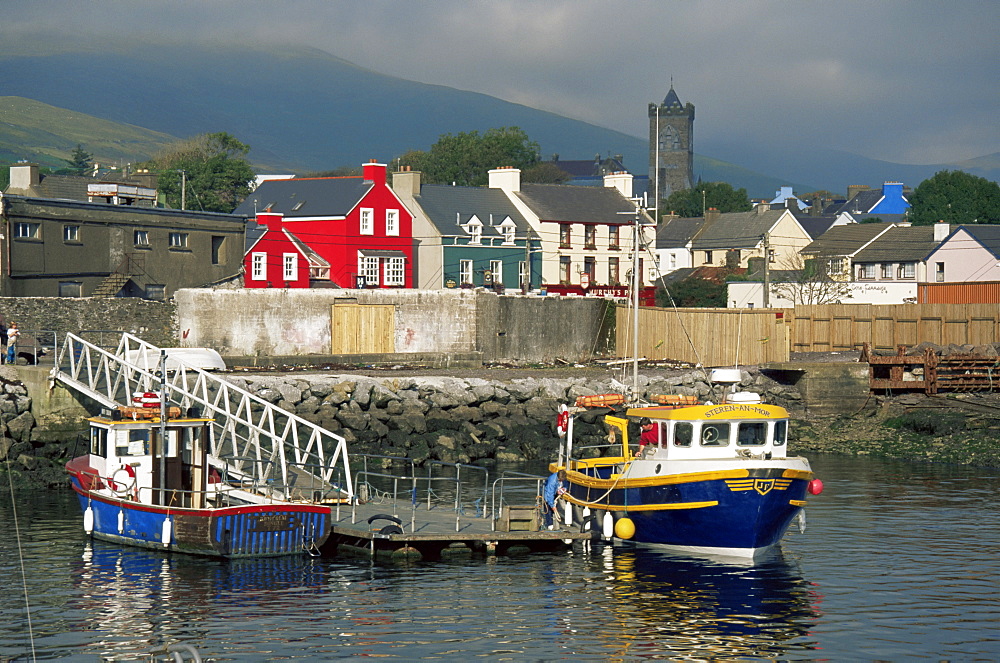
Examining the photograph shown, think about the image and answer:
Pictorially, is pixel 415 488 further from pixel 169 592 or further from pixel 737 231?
pixel 737 231

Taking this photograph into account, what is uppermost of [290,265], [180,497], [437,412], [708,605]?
[290,265]

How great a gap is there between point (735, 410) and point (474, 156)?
10489 cm

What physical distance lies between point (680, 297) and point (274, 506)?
6762 cm

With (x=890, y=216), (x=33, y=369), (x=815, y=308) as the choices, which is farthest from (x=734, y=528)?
(x=890, y=216)

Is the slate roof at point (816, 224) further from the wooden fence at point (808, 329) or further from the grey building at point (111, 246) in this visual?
the grey building at point (111, 246)

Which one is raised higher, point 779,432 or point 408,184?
point 408,184

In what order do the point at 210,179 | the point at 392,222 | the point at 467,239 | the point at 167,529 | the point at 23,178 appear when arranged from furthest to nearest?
Answer: the point at 210,179, the point at 467,239, the point at 392,222, the point at 23,178, the point at 167,529

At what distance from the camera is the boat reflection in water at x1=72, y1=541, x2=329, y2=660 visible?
852 inches

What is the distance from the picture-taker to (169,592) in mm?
24781

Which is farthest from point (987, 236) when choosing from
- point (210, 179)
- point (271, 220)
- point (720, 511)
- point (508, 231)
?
point (210, 179)

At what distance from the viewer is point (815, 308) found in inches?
2354

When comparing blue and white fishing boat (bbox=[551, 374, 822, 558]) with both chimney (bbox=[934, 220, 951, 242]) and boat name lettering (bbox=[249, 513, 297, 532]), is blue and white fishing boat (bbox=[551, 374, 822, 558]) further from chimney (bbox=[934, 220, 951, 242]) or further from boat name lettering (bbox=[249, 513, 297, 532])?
chimney (bbox=[934, 220, 951, 242])

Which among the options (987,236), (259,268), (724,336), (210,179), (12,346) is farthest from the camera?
(210,179)

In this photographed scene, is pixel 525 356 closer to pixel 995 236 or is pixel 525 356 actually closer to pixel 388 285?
pixel 388 285
